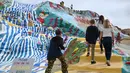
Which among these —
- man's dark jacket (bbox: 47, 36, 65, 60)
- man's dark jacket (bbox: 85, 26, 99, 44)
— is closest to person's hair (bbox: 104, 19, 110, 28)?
man's dark jacket (bbox: 85, 26, 99, 44)

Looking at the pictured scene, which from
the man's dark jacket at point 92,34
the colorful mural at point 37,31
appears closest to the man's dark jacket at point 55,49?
the colorful mural at point 37,31

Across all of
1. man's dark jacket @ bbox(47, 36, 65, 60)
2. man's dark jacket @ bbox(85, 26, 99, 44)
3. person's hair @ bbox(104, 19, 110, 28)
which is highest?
person's hair @ bbox(104, 19, 110, 28)

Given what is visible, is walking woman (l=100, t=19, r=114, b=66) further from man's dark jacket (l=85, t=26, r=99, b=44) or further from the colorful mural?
the colorful mural

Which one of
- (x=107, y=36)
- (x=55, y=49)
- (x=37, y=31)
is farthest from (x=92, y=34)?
(x=37, y=31)

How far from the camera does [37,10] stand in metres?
22.0

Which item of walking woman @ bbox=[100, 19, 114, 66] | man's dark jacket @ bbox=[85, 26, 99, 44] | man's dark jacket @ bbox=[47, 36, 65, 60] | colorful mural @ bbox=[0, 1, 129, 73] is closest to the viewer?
man's dark jacket @ bbox=[47, 36, 65, 60]

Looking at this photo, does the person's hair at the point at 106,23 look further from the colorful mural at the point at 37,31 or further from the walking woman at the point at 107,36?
the colorful mural at the point at 37,31

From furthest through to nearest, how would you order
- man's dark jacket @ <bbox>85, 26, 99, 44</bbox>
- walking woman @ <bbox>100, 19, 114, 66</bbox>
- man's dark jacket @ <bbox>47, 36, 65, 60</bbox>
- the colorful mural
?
the colorful mural → man's dark jacket @ <bbox>85, 26, 99, 44</bbox> → walking woman @ <bbox>100, 19, 114, 66</bbox> → man's dark jacket @ <bbox>47, 36, 65, 60</bbox>

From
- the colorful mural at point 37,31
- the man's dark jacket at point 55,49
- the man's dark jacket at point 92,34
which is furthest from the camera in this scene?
the colorful mural at point 37,31

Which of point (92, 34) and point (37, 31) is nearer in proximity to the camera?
point (92, 34)

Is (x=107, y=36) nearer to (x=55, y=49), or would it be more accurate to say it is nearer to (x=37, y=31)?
(x=55, y=49)

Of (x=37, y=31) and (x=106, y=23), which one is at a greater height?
(x=106, y=23)

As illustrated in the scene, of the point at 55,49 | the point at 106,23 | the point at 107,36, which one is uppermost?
the point at 106,23

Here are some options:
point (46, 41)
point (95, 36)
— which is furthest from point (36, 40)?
point (95, 36)
